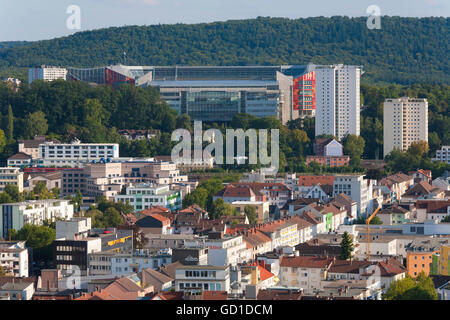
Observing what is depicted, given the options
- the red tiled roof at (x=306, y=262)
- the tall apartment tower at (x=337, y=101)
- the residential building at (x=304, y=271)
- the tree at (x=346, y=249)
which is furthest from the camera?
the tall apartment tower at (x=337, y=101)

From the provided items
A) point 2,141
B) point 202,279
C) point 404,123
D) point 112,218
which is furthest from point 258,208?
point 404,123

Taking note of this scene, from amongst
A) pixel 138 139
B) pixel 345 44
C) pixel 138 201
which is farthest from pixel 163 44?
pixel 138 201

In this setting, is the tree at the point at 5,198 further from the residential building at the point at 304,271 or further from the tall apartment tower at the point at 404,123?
the tall apartment tower at the point at 404,123

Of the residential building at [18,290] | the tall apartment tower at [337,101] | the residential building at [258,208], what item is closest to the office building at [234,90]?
the tall apartment tower at [337,101]

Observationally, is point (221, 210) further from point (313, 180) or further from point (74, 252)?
point (74, 252)

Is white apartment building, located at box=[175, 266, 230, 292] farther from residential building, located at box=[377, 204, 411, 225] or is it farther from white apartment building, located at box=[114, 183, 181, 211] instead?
white apartment building, located at box=[114, 183, 181, 211]
